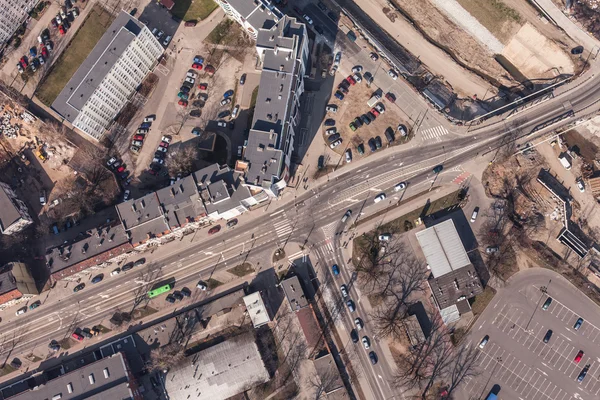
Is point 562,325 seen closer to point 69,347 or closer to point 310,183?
point 310,183

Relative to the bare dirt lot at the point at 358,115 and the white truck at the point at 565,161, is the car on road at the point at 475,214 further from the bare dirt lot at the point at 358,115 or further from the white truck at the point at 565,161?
the bare dirt lot at the point at 358,115

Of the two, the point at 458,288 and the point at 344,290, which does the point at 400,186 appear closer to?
the point at 458,288

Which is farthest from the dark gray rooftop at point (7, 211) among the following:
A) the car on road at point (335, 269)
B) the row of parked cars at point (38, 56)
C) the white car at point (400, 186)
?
the white car at point (400, 186)

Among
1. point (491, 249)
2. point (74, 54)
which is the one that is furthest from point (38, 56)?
point (491, 249)

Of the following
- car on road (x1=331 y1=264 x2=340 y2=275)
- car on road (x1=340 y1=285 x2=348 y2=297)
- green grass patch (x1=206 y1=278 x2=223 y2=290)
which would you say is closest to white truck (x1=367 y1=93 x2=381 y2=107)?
car on road (x1=331 y1=264 x2=340 y2=275)

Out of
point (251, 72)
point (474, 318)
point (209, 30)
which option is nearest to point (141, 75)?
point (209, 30)

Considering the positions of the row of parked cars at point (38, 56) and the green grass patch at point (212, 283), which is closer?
the green grass patch at point (212, 283)

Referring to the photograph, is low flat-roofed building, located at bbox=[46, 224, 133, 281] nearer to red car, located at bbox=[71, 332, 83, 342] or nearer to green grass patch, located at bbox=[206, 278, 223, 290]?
red car, located at bbox=[71, 332, 83, 342]
